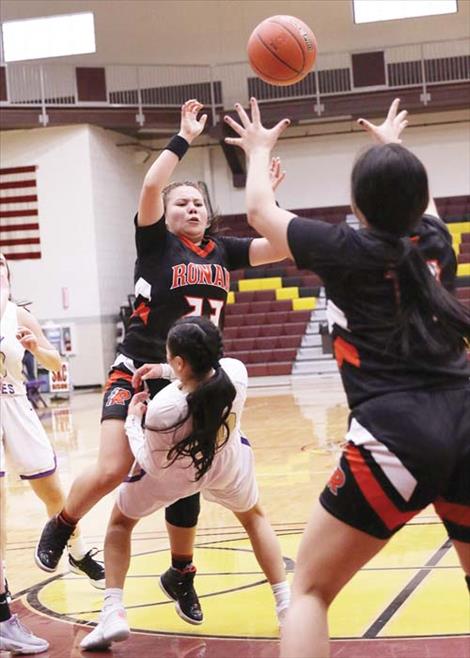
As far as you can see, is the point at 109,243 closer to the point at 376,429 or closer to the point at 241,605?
the point at 241,605

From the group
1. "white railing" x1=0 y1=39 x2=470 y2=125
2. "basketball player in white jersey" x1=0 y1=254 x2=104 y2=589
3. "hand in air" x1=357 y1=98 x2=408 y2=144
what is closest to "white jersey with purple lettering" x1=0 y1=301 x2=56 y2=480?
"basketball player in white jersey" x1=0 y1=254 x2=104 y2=589

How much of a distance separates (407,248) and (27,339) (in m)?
2.59

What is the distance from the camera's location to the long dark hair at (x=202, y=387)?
356cm

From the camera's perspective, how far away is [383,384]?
2.60 m

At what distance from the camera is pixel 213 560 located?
17.7 feet

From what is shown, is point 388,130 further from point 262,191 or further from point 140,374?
point 140,374

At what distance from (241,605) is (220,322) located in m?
1.28

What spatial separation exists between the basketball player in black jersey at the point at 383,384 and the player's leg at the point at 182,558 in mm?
1778

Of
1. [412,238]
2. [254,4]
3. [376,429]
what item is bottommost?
[376,429]

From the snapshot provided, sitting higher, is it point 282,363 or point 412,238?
point 412,238

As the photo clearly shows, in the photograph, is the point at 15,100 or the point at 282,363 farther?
the point at 15,100

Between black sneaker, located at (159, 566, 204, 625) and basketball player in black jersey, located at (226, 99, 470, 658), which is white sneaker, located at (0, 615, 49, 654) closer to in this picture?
black sneaker, located at (159, 566, 204, 625)

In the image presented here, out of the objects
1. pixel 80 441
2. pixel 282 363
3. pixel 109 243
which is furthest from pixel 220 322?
pixel 109 243

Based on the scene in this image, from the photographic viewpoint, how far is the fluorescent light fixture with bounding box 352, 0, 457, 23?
21.7 m
